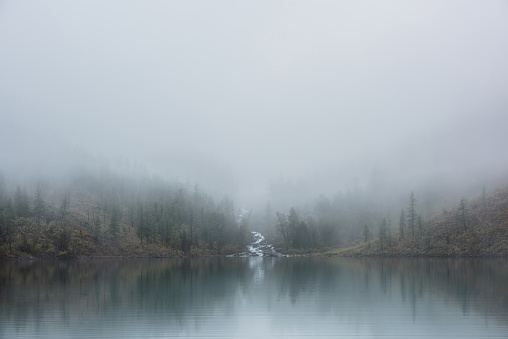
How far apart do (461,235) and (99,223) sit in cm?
11439

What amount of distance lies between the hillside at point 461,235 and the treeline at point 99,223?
6107 centimetres

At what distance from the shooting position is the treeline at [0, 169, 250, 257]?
103375 mm

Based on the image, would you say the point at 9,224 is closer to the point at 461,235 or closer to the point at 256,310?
the point at 256,310

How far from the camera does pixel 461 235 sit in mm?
110250

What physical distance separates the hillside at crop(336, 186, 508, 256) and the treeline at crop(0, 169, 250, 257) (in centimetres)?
6107

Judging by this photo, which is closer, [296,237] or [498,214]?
[498,214]

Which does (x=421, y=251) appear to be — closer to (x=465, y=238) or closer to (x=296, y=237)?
(x=465, y=238)

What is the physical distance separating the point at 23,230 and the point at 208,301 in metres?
94.6

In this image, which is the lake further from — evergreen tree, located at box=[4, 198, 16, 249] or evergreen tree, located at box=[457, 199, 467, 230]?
evergreen tree, located at box=[457, 199, 467, 230]

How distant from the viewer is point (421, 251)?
4478 inches

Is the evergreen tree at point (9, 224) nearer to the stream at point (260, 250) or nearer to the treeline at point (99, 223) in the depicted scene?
the treeline at point (99, 223)

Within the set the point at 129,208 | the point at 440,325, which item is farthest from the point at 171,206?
the point at 440,325

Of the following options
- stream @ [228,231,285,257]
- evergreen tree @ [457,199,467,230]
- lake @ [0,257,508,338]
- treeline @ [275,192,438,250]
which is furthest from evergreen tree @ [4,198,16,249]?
evergreen tree @ [457,199,467,230]

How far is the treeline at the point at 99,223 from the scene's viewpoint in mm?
103375
